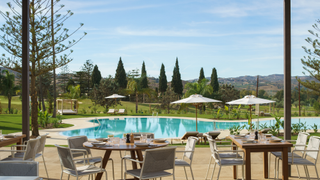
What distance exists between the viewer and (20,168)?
8.46ft

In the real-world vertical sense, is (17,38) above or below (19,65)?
above

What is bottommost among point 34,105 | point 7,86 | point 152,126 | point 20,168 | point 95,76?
point 152,126

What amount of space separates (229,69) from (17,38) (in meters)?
34.1

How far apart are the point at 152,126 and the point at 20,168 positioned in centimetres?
1443

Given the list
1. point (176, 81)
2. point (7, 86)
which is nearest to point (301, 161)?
point (7, 86)

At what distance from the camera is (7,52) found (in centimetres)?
996

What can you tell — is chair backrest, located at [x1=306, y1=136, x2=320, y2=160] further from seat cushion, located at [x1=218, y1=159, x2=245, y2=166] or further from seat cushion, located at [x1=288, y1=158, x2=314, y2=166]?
seat cushion, located at [x1=218, y1=159, x2=245, y2=166]

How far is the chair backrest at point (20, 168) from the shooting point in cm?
256

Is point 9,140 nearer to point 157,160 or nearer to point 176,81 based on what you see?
point 157,160

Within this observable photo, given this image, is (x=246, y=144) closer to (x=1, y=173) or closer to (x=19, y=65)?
(x=1, y=173)

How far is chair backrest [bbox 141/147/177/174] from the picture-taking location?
3.45 m

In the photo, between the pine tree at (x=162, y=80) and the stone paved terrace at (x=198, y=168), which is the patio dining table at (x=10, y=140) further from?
the pine tree at (x=162, y=80)

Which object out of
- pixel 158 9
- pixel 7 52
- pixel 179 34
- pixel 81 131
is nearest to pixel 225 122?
pixel 81 131

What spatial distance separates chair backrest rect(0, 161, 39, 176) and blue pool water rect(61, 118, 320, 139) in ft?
34.2
